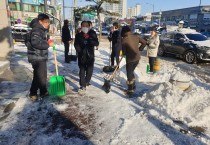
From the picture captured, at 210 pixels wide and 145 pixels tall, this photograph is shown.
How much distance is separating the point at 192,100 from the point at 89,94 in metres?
2.52

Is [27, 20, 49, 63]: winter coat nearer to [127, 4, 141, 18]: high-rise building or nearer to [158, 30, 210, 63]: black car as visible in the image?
[158, 30, 210, 63]: black car

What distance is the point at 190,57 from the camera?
39.7ft

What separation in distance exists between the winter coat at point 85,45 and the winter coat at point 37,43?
987mm

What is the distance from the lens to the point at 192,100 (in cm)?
483

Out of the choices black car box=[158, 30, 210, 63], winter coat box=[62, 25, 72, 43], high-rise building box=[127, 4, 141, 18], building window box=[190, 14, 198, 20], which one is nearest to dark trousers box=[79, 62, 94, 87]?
winter coat box=[62, 25, 72, 43]

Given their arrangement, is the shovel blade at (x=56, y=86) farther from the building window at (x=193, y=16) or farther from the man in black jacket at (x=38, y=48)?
the building window at (x=193, y=16)

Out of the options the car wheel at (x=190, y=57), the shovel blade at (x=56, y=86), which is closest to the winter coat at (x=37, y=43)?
the shovel blade at (x=56, y=86)

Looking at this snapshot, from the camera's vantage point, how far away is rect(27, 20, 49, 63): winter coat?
4789mm

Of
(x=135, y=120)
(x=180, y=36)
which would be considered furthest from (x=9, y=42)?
(x=180, y=36)

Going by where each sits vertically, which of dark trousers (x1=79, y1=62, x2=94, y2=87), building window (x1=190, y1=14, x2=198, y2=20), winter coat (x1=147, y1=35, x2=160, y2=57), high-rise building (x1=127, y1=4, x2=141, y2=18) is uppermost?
high-rise building (x1=127, y1=4, x2=141, y2=18)

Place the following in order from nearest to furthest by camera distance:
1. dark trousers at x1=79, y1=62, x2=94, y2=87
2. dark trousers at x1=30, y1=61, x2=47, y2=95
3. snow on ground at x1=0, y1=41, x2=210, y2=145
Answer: snow on ground at x1=0, y1=41, x2=210, y2=145
dark trousers at x1=30, y1=61, x2=47, y2=95
dark trousers at x1=79, y1=62, x2=94, y2=87

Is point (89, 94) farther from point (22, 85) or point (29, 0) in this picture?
point (29, 0)

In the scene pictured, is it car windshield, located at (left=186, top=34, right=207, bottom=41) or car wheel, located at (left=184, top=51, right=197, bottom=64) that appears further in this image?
car windshield, located at (left=186, top=34, right=207, bottom=41)

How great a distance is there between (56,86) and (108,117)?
167 centimetres
